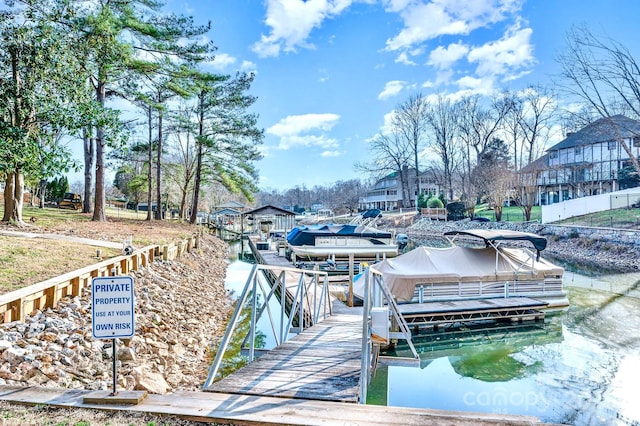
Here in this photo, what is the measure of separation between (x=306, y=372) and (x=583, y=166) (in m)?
46.9

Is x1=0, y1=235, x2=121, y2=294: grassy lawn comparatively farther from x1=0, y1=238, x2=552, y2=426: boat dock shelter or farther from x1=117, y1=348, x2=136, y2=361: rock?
x1=0, y1=238, x2=552, y2=426: boat dock shelter

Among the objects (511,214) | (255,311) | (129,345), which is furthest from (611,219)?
(129,345)

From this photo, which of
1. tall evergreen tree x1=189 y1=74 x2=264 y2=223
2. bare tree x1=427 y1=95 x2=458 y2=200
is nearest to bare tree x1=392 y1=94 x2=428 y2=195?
bare tree x1=427 y1=95 x2=458 y2=200

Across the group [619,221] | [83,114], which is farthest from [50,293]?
[619,221]

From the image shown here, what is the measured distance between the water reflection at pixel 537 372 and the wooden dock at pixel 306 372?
2014 mm

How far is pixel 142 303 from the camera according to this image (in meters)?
8.74

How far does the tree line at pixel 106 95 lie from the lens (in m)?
10.9

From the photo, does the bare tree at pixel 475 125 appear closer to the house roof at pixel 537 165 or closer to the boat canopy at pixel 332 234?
the house roof at pixel 537 165

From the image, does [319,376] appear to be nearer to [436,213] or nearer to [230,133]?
[230,133]

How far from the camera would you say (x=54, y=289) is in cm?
648

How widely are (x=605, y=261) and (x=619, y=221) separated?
657 centimetres

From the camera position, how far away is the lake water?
23.4 ft

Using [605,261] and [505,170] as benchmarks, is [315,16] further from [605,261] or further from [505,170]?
[505,170]

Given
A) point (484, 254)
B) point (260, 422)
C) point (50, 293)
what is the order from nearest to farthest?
1. point (260, 422)
2. point (50, 293)
3. point (484, 254)
